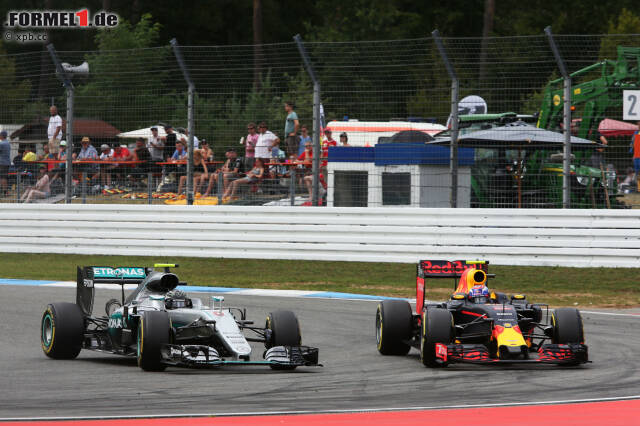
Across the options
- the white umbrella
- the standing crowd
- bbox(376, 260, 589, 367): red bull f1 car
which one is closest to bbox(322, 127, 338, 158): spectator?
the standing crowd

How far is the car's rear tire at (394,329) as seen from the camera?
1039 cm

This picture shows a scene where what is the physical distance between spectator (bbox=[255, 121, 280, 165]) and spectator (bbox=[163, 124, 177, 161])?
1835mm

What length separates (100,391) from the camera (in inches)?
319

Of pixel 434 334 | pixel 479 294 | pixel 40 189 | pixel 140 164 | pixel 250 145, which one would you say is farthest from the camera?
pixel 40 189

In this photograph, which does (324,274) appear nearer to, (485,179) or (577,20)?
(485,179)

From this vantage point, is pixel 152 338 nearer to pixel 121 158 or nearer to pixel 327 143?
pixel 121 158

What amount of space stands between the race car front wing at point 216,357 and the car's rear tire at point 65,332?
1.36 meters

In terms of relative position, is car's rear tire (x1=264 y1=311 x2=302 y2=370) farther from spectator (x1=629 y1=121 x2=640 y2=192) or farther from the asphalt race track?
spectator (x1=629 y1=121 x2=640 y2=192)

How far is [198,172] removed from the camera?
63.9 ft

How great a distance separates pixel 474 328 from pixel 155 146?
1104 centimetres

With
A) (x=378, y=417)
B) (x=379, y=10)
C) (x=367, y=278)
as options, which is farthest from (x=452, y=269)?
(x=379, y=10)

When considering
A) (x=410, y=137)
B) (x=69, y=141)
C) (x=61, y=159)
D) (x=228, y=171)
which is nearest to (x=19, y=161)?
(x=61, y=159)

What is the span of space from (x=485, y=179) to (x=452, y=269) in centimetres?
803

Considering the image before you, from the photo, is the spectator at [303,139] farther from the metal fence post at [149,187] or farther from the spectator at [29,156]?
the spectator at [29,156]
